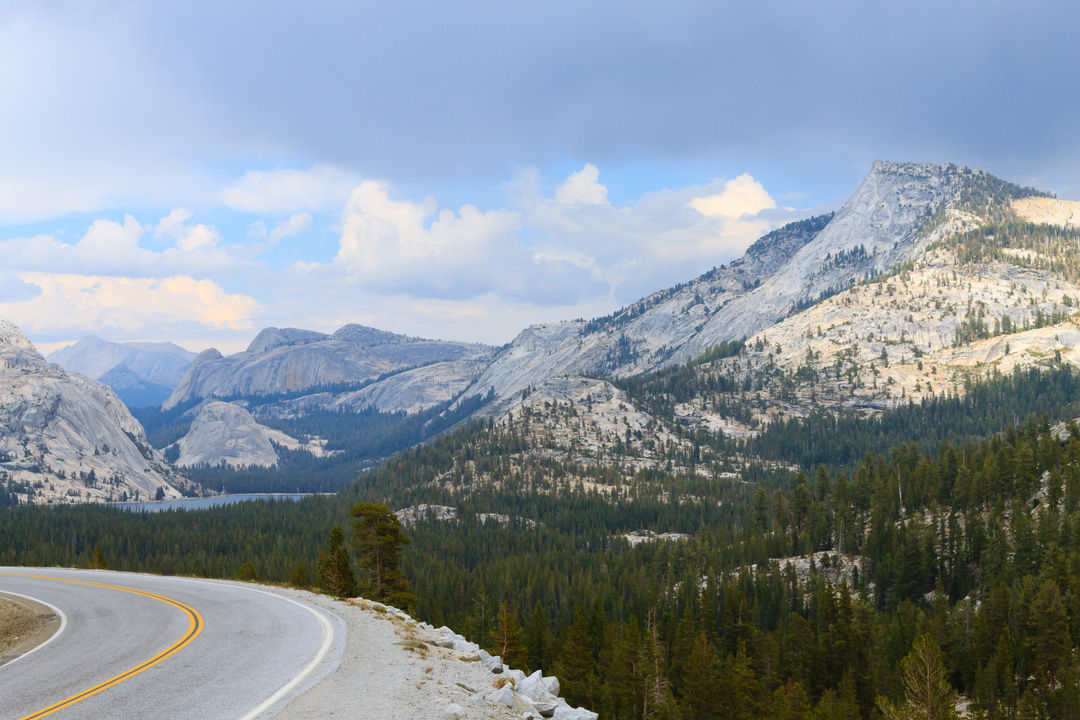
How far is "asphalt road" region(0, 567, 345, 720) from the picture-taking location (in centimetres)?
1720

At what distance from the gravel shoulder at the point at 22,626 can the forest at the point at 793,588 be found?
131 ft

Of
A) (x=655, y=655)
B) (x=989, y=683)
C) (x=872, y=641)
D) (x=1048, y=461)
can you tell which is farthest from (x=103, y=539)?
→ (x=1048, y=461)

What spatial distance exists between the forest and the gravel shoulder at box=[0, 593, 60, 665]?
40.0m

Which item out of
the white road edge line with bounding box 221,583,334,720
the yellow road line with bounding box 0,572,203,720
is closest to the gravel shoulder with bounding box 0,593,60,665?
the yellow road line with bounding box 0,572,203,720

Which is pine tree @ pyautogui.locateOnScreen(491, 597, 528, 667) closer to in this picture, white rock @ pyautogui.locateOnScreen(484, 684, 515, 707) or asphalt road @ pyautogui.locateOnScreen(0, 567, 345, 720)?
asphalt road @ pyautogui.locateOnScreen(0, 567, 345, 720)

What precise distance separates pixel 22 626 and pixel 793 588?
108240mm

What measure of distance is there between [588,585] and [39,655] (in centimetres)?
11028

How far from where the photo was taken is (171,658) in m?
21.5

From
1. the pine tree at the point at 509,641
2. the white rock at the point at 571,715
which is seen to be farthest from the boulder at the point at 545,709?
the pine tree at the point at 509,641

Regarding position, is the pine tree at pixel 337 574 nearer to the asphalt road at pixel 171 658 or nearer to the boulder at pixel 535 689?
the asphalt road at pixel 171 658

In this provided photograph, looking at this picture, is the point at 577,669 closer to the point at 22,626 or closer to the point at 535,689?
the point at 535,689

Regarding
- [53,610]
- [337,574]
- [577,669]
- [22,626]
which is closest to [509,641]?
[577,669]

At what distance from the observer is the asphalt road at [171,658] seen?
1720cm

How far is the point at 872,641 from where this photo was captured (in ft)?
273
